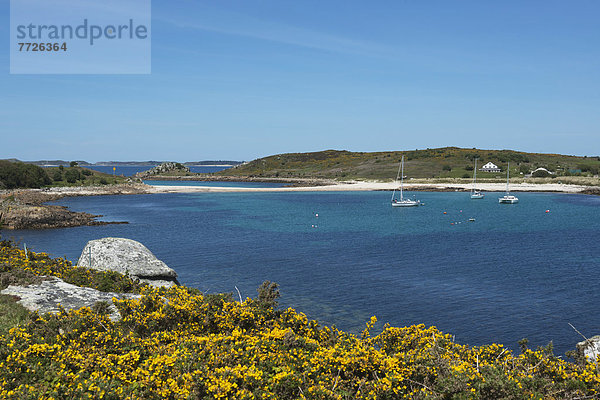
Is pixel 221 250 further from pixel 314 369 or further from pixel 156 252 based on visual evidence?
pixel 314 369

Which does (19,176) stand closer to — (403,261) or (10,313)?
(403,261)

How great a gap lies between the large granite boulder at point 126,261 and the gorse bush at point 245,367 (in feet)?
35.9

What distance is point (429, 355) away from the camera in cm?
1063

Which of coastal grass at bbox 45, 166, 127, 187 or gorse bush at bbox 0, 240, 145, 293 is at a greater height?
coastal grass at bbox 45, 166, 127, 187

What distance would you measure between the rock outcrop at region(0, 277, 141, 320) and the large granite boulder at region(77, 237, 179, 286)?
6755mm

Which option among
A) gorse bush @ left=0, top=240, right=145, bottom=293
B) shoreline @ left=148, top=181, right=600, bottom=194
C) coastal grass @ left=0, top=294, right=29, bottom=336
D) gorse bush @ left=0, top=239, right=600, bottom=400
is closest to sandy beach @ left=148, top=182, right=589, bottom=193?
shoreline @ left=148, top=181, right=600, bottom=194

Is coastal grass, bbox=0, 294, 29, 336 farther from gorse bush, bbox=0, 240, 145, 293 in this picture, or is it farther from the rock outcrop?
gorse bush, bbox=0, 240, 145, 293

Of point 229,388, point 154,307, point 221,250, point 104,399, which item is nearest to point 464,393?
point 229,388

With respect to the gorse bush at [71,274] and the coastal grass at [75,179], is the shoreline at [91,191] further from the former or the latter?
the gorse bush at [71,274]

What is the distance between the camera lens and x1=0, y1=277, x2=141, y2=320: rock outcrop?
46.5ft

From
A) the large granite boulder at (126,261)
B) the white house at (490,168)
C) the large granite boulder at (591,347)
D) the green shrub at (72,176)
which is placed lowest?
the large granite boulder at (591,347)

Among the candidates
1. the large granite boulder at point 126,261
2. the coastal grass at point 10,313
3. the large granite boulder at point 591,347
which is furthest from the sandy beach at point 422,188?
the coastal grass at point 10,313

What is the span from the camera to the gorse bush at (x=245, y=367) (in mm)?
8766

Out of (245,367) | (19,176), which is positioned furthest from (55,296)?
(19,176)
